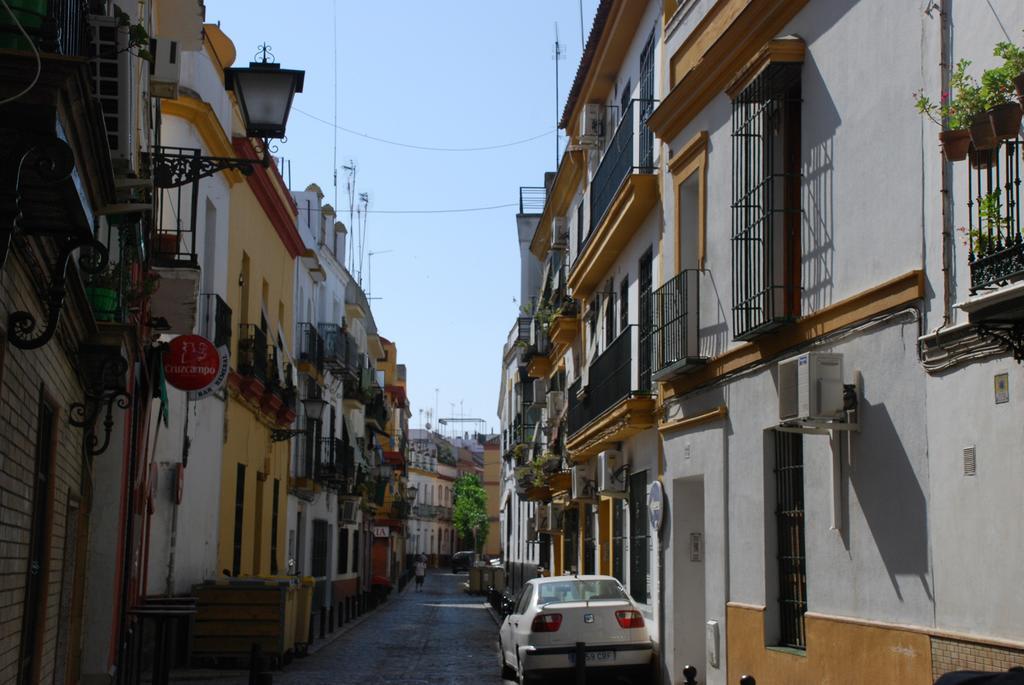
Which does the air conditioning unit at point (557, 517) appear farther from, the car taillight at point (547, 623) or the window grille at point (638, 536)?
the car taillight at point (547, 623)

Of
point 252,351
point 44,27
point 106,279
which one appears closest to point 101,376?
point 106,279

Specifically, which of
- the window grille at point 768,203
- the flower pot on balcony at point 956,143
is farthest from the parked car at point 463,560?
the flower pot on balcony at point 956,143

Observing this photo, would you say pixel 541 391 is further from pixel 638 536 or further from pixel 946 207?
pixel 946 207

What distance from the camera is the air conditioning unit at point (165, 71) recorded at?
48.5 ft

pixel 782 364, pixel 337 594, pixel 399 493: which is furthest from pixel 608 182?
pixel 399 493

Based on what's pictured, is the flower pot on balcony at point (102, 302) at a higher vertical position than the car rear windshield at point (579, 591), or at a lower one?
higher

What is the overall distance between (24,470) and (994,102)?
235 inches

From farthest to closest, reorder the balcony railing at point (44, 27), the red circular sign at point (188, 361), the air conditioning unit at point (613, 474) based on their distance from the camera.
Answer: the air conditioning unit at point (613, 474) < the red circular sign at point (188, 361) < the balcony railing at point (44, 27)

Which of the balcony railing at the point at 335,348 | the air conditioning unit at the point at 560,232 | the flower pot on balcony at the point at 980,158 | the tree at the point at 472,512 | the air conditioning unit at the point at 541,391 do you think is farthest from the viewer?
the tree at the point at 472,512

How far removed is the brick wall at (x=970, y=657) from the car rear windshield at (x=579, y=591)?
7356 millimetres

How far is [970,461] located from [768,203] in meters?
4.06

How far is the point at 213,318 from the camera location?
66.1ft

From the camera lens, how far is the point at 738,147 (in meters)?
12.5

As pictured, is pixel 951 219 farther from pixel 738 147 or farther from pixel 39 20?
pixel 39 20
